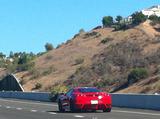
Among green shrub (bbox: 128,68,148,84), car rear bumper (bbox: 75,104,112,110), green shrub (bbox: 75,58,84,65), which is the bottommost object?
car rear bumper (bbox: 75,104,112,110)

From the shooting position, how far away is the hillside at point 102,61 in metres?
76.2

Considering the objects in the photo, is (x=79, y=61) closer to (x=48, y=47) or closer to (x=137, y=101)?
(x=48, y=47)

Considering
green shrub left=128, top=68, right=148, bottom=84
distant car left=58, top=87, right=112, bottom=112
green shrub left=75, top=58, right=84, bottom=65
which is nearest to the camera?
distant car left=58, top=87, right=112, bottom=112

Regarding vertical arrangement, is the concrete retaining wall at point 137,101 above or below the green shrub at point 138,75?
below

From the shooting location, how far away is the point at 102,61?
86750mm

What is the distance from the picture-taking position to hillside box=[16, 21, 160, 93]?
76.2m

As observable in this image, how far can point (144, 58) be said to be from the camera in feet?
261

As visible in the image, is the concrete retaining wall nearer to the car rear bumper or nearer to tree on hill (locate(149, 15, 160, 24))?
the car rear bumper

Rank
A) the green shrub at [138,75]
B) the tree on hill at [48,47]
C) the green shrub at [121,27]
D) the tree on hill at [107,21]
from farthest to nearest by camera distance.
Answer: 1. the tree on hill at [48,47]
2. the tree on hill at [107,21]
3. the green shrub at [121,27]
4. the green shrub at [138,75]

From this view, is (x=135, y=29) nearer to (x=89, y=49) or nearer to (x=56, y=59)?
(x=89, y=49)

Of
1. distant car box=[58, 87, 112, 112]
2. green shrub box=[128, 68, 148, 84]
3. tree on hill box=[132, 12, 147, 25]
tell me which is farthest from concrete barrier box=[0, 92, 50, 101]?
tree on hill box=[132, 12, 147, 25]

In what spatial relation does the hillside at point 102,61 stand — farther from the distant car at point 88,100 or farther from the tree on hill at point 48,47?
the distant car at point 88,100

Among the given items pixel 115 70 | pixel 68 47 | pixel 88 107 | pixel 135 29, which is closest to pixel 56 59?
pixel 68 47

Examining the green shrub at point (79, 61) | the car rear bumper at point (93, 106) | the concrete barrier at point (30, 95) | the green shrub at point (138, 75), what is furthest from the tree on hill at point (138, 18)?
the car rear bumper at point (93, 106)
